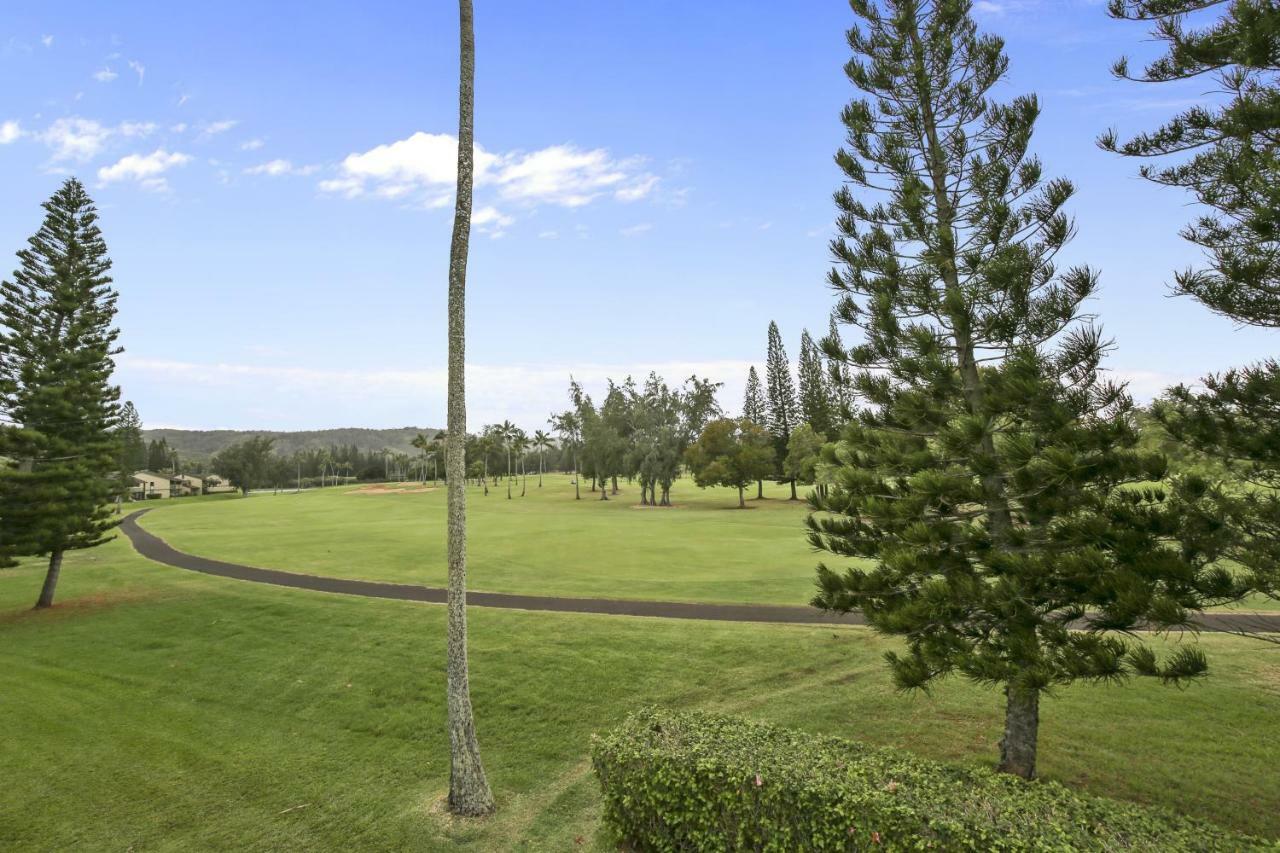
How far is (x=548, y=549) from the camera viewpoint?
27.0 metres

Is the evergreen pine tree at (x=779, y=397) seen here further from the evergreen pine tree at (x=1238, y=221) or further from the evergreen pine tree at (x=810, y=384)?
the evergreen pine tree at (x=1238, y=221)

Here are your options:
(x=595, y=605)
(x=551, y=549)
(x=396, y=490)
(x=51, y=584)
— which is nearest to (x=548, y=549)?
(x=551, y=549)

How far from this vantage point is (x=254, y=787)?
8688 mm

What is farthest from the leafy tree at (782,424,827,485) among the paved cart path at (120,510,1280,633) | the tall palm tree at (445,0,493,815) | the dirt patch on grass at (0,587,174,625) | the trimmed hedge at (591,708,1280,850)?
the trimmed hedge at (591,708,1280,850)

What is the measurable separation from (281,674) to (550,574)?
9.35m

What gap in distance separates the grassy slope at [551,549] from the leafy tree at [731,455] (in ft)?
16.0

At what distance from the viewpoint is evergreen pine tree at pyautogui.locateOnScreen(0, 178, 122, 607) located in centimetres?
1898

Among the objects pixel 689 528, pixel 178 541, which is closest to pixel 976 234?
pixel 689 528

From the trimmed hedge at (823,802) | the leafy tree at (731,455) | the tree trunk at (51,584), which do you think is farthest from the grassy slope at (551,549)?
the trimmed hedge at (823,802)

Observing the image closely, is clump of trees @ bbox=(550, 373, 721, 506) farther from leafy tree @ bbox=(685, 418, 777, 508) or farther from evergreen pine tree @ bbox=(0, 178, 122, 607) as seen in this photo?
evergreen pine tree @ bbox=(0, 178, 122, 607)

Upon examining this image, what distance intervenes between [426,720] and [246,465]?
11610 cm

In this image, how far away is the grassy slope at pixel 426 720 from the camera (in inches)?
297

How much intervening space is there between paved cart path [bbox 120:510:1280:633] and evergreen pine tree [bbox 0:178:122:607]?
490 centimetres

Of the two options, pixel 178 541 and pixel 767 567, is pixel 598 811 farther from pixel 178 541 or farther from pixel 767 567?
pixel 178 541
